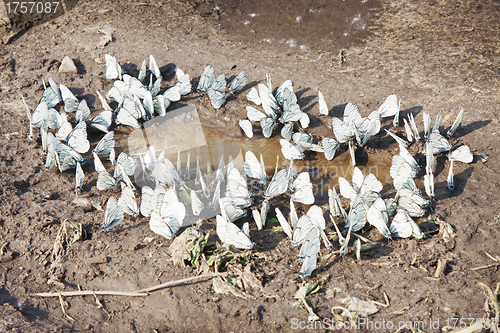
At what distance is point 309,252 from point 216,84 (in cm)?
258

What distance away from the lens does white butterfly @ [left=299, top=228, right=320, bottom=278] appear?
9.06 ft

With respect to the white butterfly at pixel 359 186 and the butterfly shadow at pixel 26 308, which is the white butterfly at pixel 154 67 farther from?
the butterfly shadow at pixel 26 308

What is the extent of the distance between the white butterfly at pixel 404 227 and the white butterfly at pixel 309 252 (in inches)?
27.3

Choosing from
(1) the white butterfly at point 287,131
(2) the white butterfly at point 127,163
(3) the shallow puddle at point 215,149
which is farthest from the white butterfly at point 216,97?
(2) the white butterfly at point 127,163

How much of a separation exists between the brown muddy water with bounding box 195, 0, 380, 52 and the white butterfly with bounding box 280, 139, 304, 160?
199cm

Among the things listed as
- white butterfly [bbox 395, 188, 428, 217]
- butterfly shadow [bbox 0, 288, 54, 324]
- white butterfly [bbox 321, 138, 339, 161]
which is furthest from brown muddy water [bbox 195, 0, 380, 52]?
butterfly shadow [bbox 0, 288, 54, 324]

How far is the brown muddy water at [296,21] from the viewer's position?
5414mm

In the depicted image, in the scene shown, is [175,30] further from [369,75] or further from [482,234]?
[482,234]

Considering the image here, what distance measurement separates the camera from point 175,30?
18.1 ft

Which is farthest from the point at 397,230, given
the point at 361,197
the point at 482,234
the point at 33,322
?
the point at 33,322

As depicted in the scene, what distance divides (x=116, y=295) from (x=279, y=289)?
47.7 inches

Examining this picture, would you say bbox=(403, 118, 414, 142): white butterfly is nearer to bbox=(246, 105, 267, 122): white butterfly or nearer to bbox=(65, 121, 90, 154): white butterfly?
bbox=(246, 105, 267, 122): white butterfly

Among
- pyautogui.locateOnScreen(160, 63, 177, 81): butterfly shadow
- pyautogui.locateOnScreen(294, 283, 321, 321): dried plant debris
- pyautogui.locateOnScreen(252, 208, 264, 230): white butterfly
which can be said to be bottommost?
pyautogui.locateOnScreen(294, 283, 321, 321): dried plant debris

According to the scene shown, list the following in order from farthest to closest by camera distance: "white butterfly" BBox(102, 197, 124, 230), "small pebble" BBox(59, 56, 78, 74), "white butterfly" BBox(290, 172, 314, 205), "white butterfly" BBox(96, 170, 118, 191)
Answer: "small pebble" BBox(59, 56, 78, 74)
"white butterfly" BBox(96, 170, 118, 191)
"white butterfly" BBox(290, 172, 314, 205)
"white butterfly" BBox(102, 197, 124, 230)
